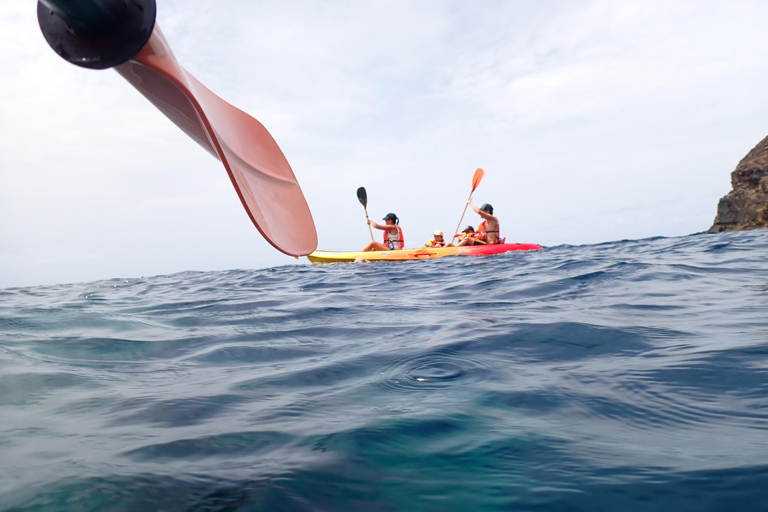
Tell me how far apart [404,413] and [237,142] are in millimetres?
1327

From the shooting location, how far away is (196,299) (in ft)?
18.5

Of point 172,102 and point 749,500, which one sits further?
point 172,102

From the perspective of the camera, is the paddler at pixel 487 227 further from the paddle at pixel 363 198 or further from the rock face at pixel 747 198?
the rock face at pixel 747 198

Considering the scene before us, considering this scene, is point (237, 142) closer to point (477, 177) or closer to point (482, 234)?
point (482, 234)

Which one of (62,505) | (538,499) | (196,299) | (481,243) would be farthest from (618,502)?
(481,243)

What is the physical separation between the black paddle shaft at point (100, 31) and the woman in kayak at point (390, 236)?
11.7 meters

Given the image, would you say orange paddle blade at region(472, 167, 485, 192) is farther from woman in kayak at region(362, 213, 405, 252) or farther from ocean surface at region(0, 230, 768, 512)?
ocean surface at region(0, 230, 768, 512)

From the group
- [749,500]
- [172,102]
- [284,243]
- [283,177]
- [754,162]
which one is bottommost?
[749,500]

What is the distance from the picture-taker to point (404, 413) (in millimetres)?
1591

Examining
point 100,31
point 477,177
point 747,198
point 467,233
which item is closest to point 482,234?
point 467,233

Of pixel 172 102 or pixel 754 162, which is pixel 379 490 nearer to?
pixel 172 102

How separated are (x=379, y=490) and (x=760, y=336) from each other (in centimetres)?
220

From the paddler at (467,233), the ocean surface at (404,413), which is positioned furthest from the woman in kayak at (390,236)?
the ocean surface at (404,413)

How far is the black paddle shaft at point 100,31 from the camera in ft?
3.66
